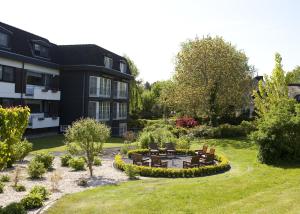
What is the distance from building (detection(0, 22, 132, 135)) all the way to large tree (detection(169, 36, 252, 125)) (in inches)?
333

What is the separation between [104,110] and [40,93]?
32.4 ft

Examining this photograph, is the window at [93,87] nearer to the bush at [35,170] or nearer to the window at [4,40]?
the window at [4,40]

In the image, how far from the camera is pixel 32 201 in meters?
11.5

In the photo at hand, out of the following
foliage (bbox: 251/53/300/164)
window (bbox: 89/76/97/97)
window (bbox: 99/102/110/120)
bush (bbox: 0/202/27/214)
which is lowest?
bush (bbox: 0/202/27/214)

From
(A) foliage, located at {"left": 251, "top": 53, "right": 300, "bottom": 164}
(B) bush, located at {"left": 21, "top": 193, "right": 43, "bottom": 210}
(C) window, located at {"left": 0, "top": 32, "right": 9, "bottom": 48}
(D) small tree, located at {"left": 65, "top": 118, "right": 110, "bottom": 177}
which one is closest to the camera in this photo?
(B) bush, located at {"left": 21, "top": 193, "right": 43, "bottom": 210}

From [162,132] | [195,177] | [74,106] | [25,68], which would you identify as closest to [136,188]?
[195,177]

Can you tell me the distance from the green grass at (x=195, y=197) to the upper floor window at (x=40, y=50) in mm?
23469

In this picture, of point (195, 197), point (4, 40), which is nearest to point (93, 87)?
point (4, 40)

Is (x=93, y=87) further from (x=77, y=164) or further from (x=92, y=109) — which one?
(x=77, y=164)

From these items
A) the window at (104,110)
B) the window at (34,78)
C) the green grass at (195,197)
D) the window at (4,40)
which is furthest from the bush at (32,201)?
the window at (104,110)

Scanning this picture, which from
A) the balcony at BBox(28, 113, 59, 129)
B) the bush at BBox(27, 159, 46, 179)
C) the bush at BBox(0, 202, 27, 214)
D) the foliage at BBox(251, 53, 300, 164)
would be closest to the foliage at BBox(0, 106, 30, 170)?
the bush at BBox(0, 202, 27, 214)

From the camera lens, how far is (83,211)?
1097cm

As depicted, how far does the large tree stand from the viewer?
38.9 meters

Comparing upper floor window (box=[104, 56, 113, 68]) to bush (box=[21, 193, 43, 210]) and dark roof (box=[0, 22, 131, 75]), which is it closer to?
dark roof (box=[0, 22, 131, 75])
